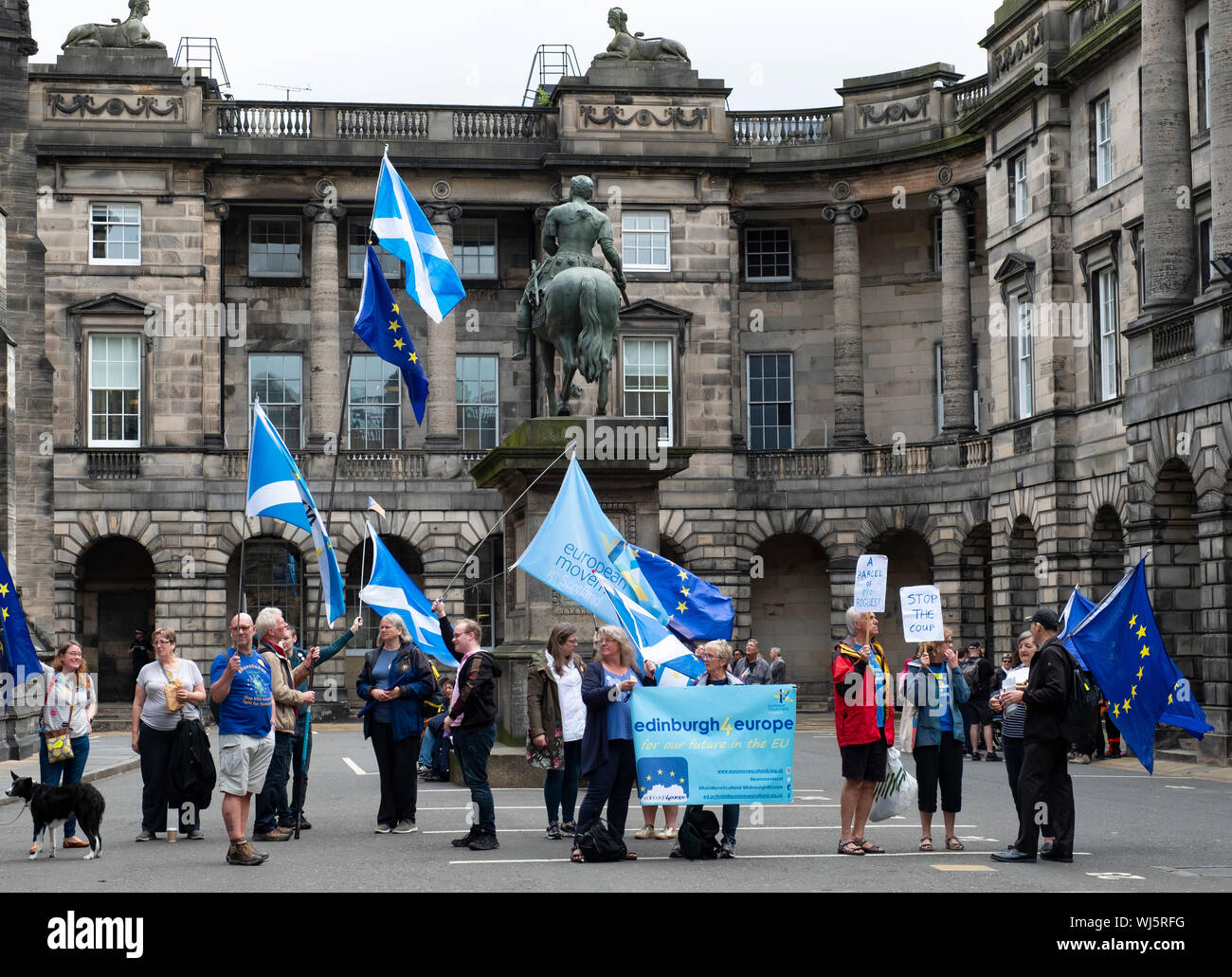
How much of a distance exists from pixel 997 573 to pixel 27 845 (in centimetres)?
2842

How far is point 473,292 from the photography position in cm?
4991

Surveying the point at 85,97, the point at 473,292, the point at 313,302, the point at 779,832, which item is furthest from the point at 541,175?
the point at 779,832

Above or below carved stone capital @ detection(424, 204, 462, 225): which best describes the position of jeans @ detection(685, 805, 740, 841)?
below

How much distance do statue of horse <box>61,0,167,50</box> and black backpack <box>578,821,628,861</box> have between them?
123 feet

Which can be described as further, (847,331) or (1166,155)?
(847,331)

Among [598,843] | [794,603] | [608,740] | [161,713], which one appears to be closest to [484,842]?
[598,843]

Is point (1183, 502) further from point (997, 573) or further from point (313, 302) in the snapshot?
point (313, 302)

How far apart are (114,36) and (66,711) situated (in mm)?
34278

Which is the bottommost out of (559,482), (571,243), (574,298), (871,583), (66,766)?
(66,766)

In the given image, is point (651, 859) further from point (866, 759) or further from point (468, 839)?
point (866, 759)

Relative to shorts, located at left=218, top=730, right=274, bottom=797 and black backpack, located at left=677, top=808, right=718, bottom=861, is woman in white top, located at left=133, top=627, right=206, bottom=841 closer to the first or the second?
shorts, located at left=218, top=730, right=274, bottom=797

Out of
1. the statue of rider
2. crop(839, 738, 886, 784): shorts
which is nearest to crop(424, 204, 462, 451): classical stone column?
the statue of rider

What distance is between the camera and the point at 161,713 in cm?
1642

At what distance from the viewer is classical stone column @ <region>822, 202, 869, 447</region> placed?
47688 millimetres
